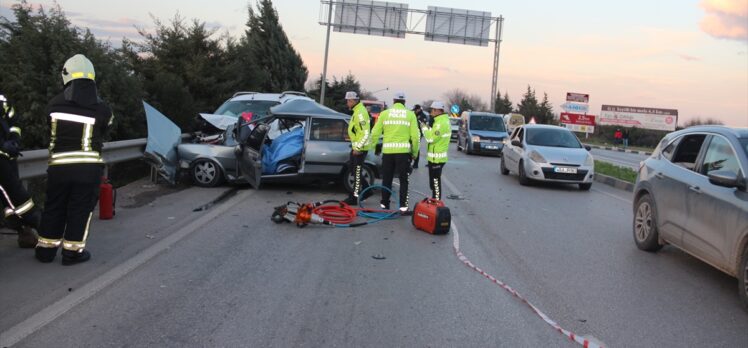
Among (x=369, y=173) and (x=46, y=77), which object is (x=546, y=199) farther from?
(x=46, y=77)

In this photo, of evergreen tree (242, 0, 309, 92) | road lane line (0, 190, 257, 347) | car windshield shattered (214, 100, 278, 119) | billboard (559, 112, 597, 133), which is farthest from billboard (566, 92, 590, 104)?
road lane line (0, 190, 257, 347)

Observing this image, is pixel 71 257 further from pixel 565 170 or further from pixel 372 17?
pixel 372 17

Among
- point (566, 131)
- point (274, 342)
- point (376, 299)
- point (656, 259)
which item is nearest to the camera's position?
point (274, 342)

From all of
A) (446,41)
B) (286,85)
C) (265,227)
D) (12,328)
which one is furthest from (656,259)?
(286,85)

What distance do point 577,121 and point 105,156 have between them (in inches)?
1751

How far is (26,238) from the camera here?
648 centimetres

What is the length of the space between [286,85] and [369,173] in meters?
29.7

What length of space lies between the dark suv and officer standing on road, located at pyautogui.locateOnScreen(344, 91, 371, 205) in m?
4.14

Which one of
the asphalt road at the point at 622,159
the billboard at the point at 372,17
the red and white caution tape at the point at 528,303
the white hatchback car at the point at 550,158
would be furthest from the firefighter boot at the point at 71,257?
the billboard at the point at 372,17

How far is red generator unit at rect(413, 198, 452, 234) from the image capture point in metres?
8.23

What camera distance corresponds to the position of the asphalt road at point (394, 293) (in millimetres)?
4512

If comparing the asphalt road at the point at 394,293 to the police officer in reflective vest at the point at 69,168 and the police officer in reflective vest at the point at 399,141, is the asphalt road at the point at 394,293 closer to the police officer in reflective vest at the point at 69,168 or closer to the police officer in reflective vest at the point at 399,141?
the police officer in reflective vest at the point at 69,168

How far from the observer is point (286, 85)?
40219mm

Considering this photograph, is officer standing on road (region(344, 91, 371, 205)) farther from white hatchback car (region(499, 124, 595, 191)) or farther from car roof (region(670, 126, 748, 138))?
white hatchback car (region(499, 124, 595, 191))
